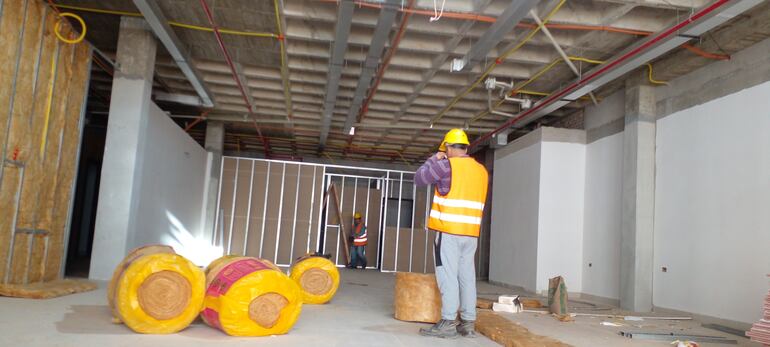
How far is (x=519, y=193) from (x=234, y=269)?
8726mm

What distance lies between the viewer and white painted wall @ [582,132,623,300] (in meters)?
9.72

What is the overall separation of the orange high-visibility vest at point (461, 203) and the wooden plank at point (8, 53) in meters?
4.87

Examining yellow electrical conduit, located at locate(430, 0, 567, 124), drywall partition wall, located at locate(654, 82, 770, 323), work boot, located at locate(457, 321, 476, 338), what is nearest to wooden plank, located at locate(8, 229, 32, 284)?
work boot, located at locate(457, 321, 476, 338)

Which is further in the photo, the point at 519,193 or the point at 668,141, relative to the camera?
the point at 519,193

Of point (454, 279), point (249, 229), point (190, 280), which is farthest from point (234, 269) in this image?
point (249, 229)

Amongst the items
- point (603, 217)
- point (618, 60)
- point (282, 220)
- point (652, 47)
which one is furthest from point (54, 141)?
point (282, 220)

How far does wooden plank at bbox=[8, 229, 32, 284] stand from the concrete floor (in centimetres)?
95

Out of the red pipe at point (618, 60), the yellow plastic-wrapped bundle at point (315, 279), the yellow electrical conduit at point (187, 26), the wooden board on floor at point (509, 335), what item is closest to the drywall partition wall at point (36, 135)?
the yellow electrical conduit at point (187, 26)

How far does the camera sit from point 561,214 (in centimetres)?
1105

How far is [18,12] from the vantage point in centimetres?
655

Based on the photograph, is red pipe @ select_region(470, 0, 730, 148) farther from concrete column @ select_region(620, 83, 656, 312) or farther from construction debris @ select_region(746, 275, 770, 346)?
construction debris @ select_region(746, 275, 770, 346)

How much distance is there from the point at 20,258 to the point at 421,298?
16.3ft

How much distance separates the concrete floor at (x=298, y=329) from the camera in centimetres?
413

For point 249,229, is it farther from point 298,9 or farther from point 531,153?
point 298,9
